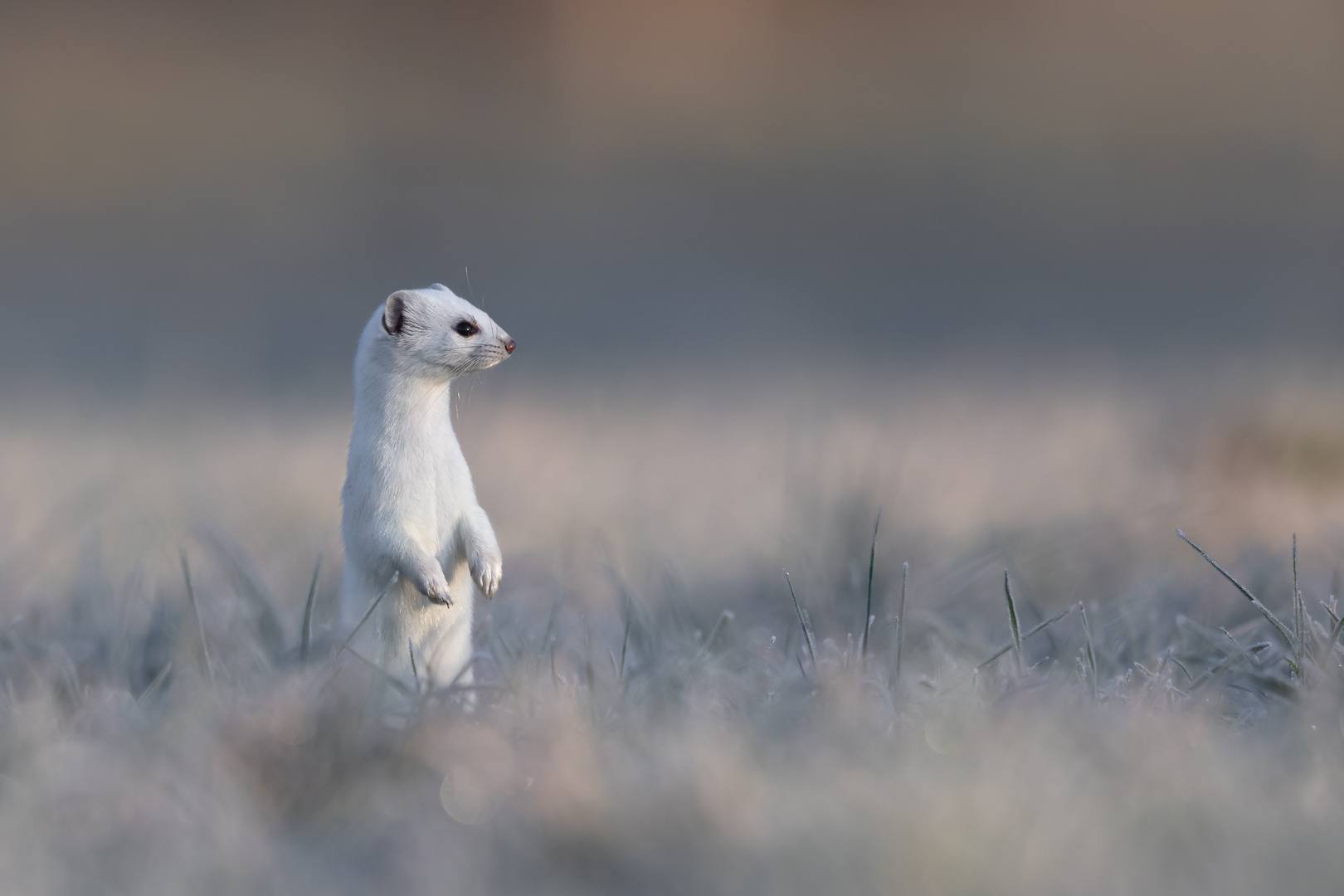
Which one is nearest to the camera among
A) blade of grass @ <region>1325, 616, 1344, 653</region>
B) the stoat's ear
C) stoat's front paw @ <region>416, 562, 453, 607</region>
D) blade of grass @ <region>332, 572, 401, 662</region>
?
blade of grass @ <region>1325, 616, 1344, 653</region>

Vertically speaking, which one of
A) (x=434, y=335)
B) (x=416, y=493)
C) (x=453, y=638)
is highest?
(x=434, y=335)

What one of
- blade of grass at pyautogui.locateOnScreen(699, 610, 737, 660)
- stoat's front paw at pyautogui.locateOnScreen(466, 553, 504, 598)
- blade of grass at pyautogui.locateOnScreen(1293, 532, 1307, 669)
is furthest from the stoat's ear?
blade of grass at pyautogui.locateOnScreen(1293, 532, 1307, 669)

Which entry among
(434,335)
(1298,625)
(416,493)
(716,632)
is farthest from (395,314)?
(1298,625)

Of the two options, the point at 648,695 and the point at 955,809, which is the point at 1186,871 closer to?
the point at 955,809

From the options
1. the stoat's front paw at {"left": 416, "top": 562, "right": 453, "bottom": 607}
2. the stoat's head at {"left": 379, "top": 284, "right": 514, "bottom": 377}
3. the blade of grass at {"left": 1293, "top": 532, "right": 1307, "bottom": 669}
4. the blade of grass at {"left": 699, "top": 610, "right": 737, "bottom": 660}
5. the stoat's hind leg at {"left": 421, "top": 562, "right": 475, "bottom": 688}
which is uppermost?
the stoat's head at {"left": 379, "top": 284, "right": 514, "bottom": 377}

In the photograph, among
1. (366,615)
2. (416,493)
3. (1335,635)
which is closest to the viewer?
(1335,635)

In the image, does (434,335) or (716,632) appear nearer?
(716,632)

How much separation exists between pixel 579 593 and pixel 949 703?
114 cm

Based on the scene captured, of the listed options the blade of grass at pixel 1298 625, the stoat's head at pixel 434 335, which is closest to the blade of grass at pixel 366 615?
the stoat's head at pixel 434 335

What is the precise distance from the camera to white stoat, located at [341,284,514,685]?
1354 millimetres

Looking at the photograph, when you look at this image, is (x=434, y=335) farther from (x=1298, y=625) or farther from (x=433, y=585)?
(x=1298, y=625)

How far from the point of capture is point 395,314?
142 cm

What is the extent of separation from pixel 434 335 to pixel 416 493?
0.20 m

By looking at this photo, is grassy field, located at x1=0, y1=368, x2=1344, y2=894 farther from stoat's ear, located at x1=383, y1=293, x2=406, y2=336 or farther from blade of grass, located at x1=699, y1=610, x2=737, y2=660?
stoat's ear, located at x1=383, y1=293, x2=406, y2=336
